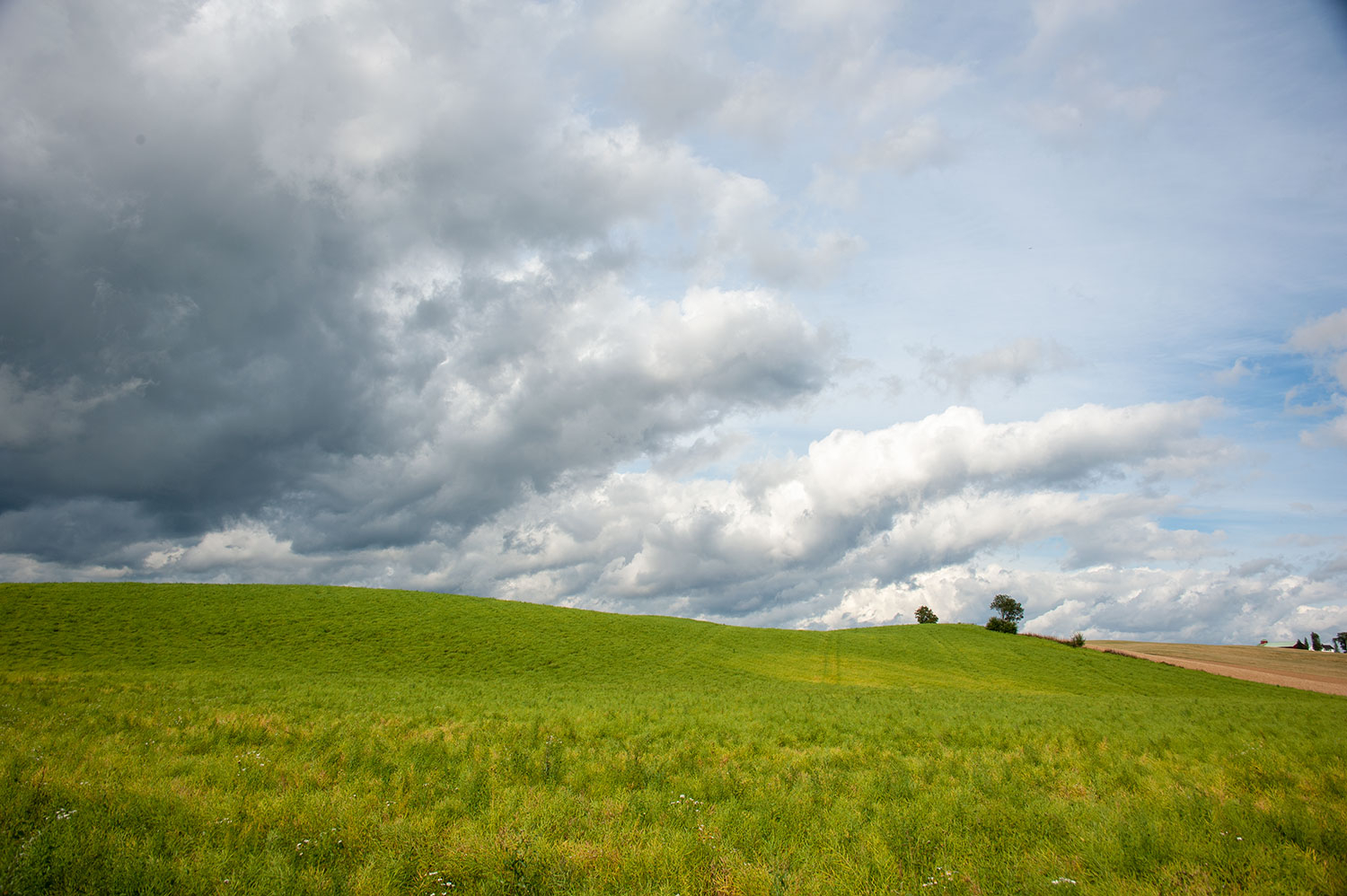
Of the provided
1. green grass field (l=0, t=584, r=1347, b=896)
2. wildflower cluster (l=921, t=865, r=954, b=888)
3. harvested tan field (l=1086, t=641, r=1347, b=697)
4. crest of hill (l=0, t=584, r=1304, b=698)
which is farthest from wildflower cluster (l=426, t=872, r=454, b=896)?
harvested tan field (l=1086, t=641, r=1347, b=697)

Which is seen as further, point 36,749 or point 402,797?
point 36,749

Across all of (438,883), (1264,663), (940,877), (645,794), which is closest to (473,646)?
(645,794)

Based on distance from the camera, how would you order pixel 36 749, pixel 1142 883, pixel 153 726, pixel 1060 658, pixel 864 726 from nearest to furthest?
pixel 1142 883 → pixel 36 749 → pixel 153 726 → pixel 864 726 → pixel 1060 658

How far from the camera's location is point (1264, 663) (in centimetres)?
8106

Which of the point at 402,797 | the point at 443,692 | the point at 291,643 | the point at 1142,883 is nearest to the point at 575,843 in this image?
the point at 402,797

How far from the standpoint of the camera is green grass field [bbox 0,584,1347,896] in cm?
684

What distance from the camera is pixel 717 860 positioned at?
7289 millimetres

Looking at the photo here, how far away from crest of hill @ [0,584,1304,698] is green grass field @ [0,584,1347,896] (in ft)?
49.5

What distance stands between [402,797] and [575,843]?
11.9 feet

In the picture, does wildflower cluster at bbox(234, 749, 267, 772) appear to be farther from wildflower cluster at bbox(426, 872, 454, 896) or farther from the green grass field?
wildflower cluster at bbox(426, 872, 454, 896)

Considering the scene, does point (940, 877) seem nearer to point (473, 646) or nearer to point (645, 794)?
point (645, 794)

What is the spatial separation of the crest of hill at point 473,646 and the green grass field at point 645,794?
1510cm

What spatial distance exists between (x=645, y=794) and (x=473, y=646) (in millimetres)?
43476

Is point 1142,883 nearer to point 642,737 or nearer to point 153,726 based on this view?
point 642,737
